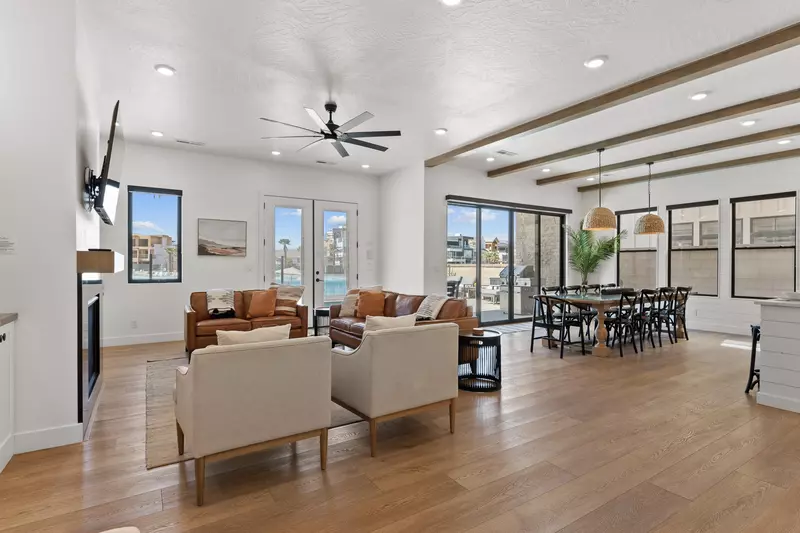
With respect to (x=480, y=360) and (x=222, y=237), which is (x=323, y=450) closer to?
(x=480, y=360)

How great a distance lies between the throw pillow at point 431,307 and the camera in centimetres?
509

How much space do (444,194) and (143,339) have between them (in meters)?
5.60

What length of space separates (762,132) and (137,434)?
319 inches

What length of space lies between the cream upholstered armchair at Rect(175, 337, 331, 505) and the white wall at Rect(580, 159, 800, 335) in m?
8.16

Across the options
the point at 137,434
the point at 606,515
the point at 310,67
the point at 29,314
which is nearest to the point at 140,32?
the point at 310,67

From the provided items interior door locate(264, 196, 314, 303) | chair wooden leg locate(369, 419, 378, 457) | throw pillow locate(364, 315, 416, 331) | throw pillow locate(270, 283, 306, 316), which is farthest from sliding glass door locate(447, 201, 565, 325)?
chair wooden leg locate(369, 419, 378, 457)

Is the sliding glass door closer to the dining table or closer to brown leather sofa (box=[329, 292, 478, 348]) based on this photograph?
brown leather sofa (box=[329, 292, 478, 348])

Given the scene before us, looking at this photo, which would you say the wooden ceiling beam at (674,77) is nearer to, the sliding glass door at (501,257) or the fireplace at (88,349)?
the sliding glass door at (501,257)

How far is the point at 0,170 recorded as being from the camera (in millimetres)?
2854

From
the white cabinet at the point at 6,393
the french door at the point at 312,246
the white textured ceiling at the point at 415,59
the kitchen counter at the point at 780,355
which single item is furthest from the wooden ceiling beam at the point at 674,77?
the white cabinet at the point at 6,393

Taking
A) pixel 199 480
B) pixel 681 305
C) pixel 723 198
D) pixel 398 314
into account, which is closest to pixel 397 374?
pixel 199 480

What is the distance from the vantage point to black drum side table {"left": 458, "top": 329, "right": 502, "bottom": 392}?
4395mm

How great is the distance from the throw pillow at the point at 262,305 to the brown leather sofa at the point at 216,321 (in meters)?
0.10

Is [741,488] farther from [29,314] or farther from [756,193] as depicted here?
[756,193]
